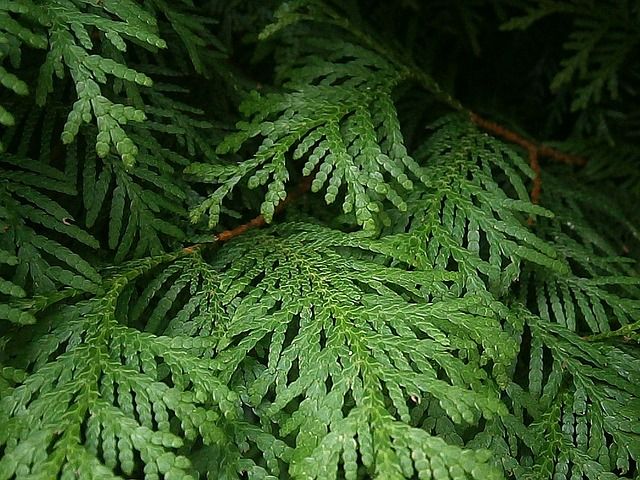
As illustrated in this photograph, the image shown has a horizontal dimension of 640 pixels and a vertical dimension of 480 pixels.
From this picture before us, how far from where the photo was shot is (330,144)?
1400 millimetres

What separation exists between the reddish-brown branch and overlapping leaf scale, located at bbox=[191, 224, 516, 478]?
1.96 feet

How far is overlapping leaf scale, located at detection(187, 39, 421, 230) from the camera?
1328 millimetres

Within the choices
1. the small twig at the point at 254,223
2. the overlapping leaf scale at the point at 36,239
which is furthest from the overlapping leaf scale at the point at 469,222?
the overlapping leaf scale at the point at 36,239

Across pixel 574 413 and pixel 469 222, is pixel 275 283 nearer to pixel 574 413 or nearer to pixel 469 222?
pixel 469 222

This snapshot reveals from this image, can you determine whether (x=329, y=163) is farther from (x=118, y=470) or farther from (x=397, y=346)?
(x=118, y=470)

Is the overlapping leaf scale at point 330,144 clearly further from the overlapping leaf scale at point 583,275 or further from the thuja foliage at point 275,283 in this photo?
the overlapping leaf scale at point 583,275

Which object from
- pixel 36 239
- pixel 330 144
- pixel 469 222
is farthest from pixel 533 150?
pixel 36 239

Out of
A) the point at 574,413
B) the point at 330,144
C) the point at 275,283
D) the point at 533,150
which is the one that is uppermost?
the point at 330,144

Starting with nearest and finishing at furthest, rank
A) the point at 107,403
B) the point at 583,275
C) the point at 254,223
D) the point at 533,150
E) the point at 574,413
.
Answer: the point at 107,403 < the point at 574,413 < the point at 254,223 < the point at 583,275 < the point at 533,150

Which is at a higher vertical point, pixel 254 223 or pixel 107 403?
pixel 254 223

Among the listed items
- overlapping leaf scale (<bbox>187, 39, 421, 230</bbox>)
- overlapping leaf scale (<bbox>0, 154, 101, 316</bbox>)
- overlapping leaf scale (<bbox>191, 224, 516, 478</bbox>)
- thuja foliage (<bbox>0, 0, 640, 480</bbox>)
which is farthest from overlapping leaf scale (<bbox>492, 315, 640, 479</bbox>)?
overlapping leaf scale (<bbox>0, 154, 101, 316</bbox>)

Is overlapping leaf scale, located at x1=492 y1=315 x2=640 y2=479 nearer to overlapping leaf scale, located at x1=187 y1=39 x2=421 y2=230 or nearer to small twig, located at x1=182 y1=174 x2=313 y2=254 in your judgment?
overlapping leaf scale, located at x1=187 y1=39 x2=421 y2=230

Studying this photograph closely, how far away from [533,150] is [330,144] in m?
0.80

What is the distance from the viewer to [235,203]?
1.68 meters
